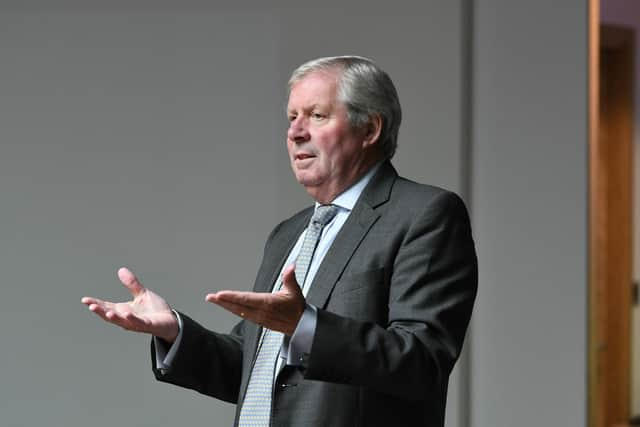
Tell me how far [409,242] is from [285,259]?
36cm

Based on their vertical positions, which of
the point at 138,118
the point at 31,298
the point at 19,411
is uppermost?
the point at 138,118

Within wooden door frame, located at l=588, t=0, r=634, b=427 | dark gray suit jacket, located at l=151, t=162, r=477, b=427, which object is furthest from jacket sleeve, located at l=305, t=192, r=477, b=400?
wooden door frame, located at l=588, t=0, r=634, b=427

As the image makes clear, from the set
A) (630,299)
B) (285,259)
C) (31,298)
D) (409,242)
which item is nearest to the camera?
(409,242)

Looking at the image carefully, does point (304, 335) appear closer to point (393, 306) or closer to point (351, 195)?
point (393, 306)

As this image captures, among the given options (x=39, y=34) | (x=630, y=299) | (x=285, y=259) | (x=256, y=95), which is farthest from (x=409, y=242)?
(x=630, y=299)

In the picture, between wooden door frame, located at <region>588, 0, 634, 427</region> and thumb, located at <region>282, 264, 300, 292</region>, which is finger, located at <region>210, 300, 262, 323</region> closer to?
thumb, located at <region>282, 264, 300, 292</region>

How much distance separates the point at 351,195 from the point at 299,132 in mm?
154

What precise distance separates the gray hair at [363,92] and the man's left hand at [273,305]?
505mm

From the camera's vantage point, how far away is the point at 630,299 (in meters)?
6.20

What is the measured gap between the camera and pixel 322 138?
2.14 metres

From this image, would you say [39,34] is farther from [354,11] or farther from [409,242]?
[409,242]

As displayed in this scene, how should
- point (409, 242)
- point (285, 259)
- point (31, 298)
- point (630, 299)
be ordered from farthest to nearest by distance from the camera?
point (630, 299) → point (31, 298) → point (285, 259) → point (409, 242)

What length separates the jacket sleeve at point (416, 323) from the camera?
1.81 meters

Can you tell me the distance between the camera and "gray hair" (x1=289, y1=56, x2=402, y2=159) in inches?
84.8
